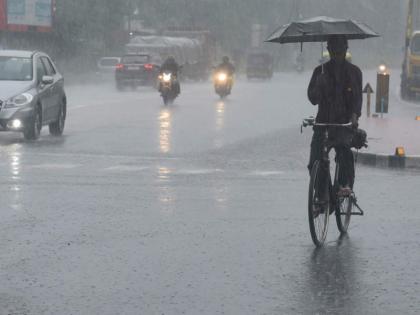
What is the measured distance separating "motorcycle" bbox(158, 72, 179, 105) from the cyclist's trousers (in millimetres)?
25016

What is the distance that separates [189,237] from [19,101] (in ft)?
34.2

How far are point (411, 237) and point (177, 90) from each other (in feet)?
86.3

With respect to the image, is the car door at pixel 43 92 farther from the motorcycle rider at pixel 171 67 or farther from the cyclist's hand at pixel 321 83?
the motorcycle rider at pixel 171 67

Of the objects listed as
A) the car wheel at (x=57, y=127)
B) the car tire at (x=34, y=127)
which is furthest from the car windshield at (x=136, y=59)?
the car tire at (x=34, y=127)

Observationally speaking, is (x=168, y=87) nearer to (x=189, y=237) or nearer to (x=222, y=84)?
(x=222, y=84)

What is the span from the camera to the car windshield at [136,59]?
48.7 m

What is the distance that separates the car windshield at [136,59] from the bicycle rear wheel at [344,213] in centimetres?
3923

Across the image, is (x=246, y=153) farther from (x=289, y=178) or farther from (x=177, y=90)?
(x=177, y=90)

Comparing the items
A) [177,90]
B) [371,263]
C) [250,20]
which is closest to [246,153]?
[371,263]

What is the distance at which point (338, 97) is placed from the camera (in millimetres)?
9281

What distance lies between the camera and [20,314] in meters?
6.59

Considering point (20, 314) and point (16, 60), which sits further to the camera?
point (16, 60)

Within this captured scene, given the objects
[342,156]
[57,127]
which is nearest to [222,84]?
[57,127]

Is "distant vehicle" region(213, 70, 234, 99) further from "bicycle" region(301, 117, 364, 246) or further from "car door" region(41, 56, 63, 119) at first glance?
"bicycle" region(301, 117, 364, 246)
